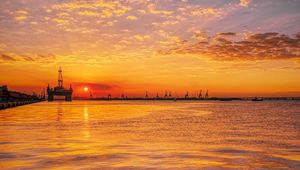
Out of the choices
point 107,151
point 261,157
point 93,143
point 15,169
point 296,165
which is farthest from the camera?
point 93,143

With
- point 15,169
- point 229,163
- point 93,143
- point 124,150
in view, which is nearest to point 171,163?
point 229,163

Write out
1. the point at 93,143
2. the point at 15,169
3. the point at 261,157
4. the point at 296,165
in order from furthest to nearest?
the point at 93,143
the point at 261,157
the point at 296,165
the point at 15,169

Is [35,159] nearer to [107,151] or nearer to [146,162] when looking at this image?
[107,151]

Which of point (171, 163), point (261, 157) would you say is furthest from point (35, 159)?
point (261, 157)

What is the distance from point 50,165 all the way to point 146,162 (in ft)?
14.6

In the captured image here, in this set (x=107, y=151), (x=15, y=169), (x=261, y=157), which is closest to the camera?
(x=15, y=169)

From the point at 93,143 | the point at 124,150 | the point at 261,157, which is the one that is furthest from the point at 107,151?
the point at 261,157

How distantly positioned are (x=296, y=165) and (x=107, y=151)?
401 inches

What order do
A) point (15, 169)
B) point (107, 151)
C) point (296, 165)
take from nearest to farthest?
point (15, 169)
point (296, 165)
point (107, 151)

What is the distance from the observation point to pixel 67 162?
1572cm

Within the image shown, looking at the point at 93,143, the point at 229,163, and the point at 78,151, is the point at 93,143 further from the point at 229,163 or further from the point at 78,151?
the point at 229,163

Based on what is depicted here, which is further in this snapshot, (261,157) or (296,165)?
(261,157)

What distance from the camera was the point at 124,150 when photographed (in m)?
19.7

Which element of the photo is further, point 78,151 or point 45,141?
point 45,141
